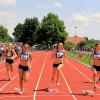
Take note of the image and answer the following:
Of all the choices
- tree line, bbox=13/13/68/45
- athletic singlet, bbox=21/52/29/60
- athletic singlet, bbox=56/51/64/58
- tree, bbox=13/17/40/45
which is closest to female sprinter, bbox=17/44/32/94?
athletic singlet, bbox=21/52/29/60

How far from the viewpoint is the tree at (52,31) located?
4771 inches

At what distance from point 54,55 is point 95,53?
224 cm

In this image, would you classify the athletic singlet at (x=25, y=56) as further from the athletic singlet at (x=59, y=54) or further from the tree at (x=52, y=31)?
the tree at (x=52, y=31)

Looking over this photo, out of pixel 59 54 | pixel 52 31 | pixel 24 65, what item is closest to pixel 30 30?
pixel 52 31

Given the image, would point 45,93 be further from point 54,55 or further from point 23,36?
point 23,36

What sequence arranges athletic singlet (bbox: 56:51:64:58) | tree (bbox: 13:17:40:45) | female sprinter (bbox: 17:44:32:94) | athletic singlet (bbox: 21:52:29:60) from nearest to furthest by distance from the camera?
female sprinter (bbox: 17:44:32:94) → athletic singlet (bbox: 21:52:29:60) → athletic singlet (bbox: 56:51:64:58) → tree (bbox: 13:17:40:45)

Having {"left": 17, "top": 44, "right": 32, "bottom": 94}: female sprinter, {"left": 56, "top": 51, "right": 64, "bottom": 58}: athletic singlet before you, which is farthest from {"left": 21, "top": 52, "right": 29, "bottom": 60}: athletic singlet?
{"left": 56, "top": 51, "right": 64, "bottom": 58}: athletic singlet

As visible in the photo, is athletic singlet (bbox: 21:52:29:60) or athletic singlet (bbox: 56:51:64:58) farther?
athletic singlet (bbox: 56:51:64:58)

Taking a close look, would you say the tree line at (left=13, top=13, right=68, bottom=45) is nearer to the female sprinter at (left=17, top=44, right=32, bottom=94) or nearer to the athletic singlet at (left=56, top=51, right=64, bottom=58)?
the athletic singlet at (left=56, top=51, right=64, bottom=58)

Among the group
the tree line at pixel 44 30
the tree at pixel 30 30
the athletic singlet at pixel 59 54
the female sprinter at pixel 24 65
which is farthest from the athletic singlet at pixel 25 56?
the tree at pixel 30 30

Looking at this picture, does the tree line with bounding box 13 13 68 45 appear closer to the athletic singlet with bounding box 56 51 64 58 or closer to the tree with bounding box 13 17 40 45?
the tree with bounding box 13 17 40 45

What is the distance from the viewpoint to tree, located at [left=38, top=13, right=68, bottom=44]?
121m

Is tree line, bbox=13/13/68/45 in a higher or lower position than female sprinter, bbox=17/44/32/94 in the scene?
higher

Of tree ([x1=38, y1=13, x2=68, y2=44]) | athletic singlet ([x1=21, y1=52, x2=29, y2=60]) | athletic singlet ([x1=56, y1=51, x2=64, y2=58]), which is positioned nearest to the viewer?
athletic singlet ([x1=21, y1=52, x2=29, y2=60])
